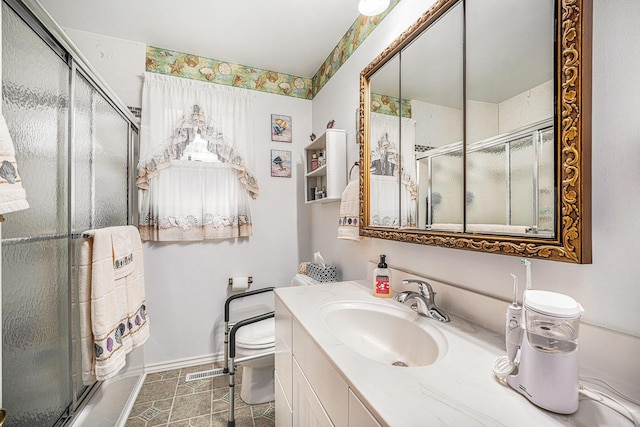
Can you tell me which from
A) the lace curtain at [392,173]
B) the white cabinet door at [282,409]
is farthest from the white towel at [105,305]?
the lace curtain at [392,173]

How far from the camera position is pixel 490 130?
82cm

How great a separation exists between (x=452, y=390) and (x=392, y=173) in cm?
89

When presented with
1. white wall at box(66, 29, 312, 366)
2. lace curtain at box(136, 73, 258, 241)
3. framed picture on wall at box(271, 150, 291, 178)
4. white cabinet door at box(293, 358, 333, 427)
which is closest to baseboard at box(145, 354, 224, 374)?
white wall at box(66, 29, 312, 366)

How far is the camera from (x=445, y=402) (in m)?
0.53

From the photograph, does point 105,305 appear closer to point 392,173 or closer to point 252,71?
point 392,173

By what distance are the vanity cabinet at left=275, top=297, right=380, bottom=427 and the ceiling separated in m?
1.67

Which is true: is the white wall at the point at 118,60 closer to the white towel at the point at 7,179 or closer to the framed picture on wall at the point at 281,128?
the framed picture on wall at the point at 281,128

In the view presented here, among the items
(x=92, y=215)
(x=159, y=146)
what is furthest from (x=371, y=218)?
(x=159, y=146)

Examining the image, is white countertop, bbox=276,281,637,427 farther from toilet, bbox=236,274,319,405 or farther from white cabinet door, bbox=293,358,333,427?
toilet, bbox=236,274,319,405

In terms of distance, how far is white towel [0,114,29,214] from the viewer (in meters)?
0.64

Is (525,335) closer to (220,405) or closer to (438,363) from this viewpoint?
(438,363)

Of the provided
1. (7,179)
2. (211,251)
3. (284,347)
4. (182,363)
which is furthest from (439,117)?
(182,363)

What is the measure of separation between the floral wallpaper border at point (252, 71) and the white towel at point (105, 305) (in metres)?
1.44

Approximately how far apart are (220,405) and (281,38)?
7.93ft
